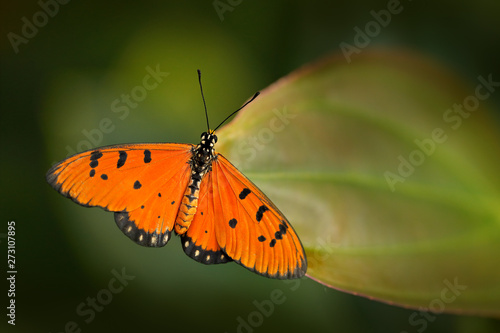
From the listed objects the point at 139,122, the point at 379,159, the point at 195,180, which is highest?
the point at 139,122

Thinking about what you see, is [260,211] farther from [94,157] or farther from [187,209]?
[94,157]

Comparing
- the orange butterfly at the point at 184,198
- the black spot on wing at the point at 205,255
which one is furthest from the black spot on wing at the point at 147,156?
the black spot on wing at the point at 205,255

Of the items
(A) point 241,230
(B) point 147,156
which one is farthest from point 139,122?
(A) point 241,230

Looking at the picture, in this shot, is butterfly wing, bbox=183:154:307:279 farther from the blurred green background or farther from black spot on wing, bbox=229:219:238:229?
the blurred green background

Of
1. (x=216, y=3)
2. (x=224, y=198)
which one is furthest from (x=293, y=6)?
(x=224, y=198)

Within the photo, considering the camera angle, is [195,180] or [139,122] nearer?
[195,180]

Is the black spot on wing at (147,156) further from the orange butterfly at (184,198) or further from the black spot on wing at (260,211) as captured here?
the black spot on wing at (260,211)

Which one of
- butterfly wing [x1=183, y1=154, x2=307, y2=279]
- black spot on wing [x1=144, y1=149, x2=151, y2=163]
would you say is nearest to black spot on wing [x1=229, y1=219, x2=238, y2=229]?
butterfly wing [x1=183, y1=154, x2=307, y2=279]
